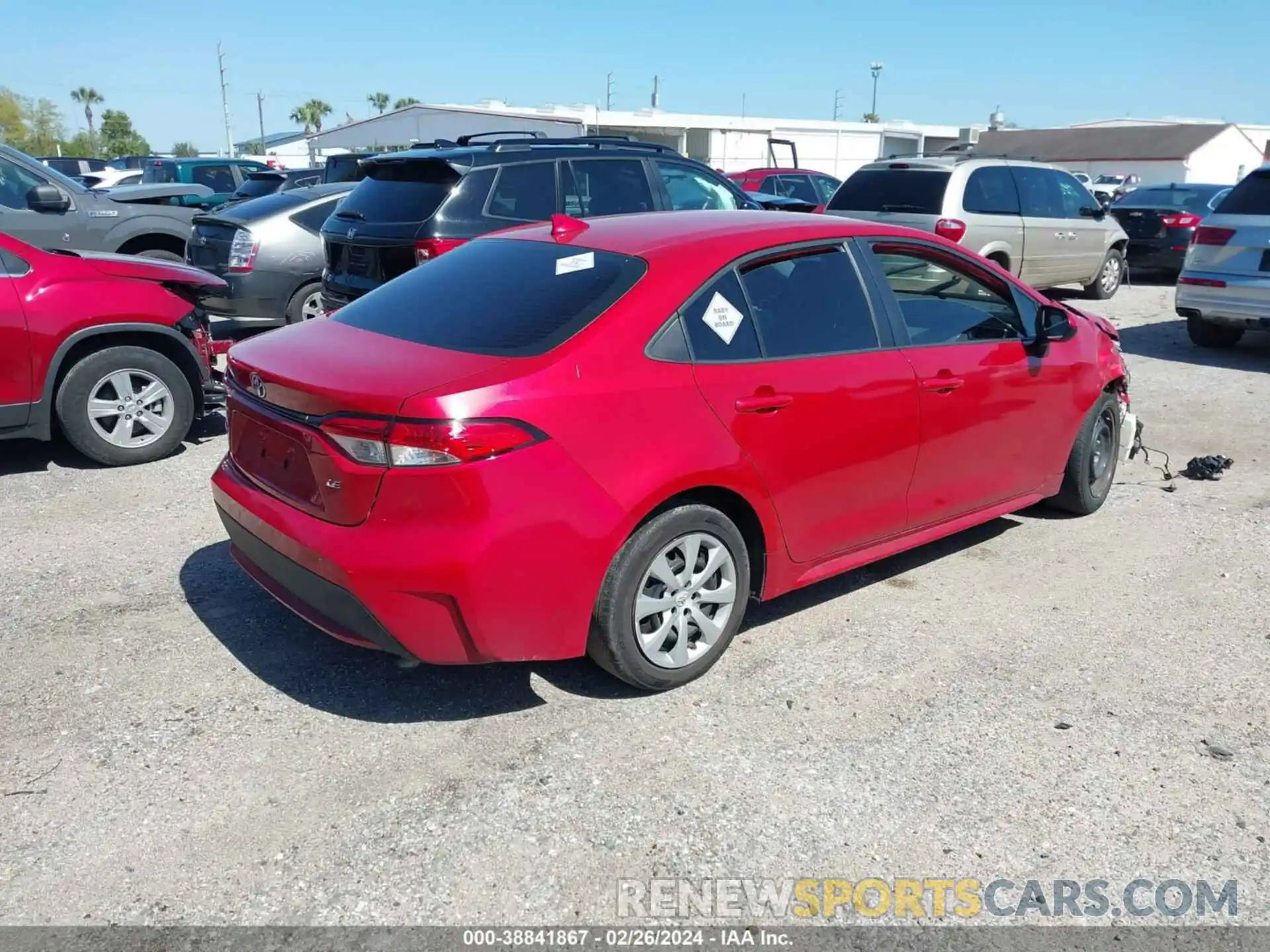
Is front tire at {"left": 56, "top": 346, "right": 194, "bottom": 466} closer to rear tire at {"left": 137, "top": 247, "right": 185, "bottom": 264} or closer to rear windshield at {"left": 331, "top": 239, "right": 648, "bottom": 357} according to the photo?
rear windshield at {"left": 331, "top": 239, "right": 648, "bottom": 357}

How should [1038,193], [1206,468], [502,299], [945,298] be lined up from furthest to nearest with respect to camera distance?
[1038,193] < [1206,468] < [945,298] < [502,299]

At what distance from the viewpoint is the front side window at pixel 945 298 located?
4.52 metres

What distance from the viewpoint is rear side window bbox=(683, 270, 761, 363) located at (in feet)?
12.3

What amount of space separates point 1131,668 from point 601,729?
209 centimetres

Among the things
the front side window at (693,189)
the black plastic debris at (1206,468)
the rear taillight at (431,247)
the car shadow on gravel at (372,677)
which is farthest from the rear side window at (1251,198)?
the car shadow on gravel at (372,677)

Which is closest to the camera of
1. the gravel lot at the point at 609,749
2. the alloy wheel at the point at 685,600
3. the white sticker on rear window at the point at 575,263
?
the gravel lot at the point at 609,749

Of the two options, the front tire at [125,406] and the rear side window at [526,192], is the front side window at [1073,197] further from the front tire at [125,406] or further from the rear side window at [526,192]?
the front tire at [125,406]

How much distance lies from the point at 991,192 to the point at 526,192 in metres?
6.08

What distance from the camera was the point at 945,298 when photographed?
4.81 meters

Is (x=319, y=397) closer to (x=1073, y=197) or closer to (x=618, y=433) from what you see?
(x=618, y=433)

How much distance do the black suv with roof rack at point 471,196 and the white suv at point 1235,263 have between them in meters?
4.90

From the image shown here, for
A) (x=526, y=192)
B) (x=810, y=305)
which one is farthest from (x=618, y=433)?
(x=526, y=192)

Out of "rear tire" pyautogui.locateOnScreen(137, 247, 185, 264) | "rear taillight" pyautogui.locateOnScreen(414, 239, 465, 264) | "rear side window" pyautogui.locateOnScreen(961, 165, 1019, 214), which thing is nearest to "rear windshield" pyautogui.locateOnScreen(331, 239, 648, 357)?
"rear taillight" pyautogui.locateOnScreen(414, 239, 465, 264)

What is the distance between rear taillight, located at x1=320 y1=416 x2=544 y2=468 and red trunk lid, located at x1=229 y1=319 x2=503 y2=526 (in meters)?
0.04
